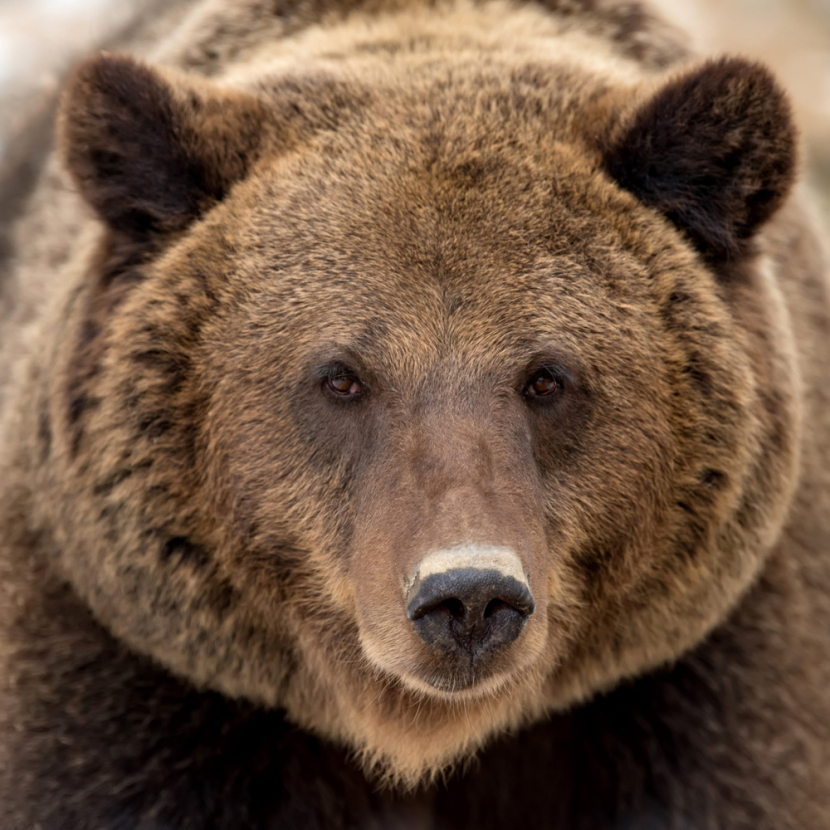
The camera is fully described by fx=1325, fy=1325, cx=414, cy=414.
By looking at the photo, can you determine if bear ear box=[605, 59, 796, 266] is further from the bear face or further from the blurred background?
the blurred background

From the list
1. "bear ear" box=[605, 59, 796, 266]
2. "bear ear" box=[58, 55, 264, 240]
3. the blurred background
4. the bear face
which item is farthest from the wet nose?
the blurred background

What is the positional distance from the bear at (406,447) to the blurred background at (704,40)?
1.01 metres

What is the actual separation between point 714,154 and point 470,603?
79.4 inches

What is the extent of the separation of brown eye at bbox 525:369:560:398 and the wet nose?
80 centimetres

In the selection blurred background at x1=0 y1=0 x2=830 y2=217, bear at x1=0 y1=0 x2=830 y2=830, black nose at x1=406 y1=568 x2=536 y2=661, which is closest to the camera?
black nose at x1=406 y1=568 x2=536 y2=661

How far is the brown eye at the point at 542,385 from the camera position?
471cm

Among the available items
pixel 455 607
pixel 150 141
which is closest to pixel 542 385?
pixel 455 607

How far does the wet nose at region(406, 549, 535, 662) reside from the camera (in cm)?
402

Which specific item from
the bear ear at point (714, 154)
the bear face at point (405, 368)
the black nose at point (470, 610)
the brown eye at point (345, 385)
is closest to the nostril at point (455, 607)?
the black nose at point (470, 610)

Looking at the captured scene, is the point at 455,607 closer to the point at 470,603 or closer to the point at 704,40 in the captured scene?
the point at 470,603

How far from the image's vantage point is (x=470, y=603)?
4031mm

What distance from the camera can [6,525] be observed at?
5.77m

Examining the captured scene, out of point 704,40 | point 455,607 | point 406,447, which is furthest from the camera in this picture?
point 704,40

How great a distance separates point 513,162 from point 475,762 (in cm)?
286
